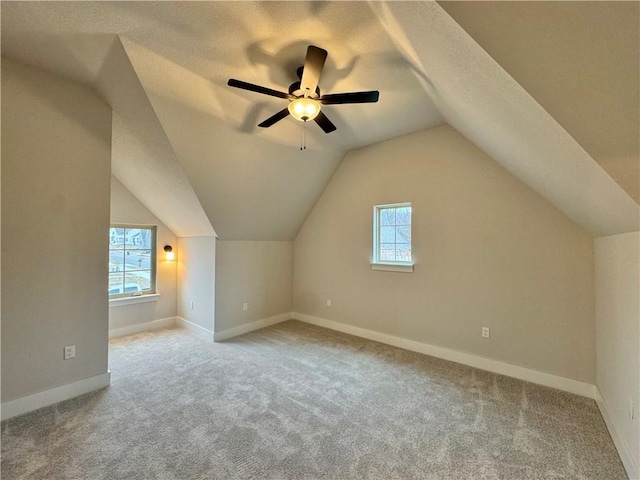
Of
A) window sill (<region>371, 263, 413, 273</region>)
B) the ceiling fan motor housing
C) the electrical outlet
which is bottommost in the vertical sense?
the electrical outlet

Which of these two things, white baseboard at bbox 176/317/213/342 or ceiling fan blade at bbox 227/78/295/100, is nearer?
ceiling fan blade at bbox 227/78/295/100

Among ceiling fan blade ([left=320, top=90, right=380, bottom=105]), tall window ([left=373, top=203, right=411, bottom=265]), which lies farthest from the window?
ceiling fan blade ([left=320, top=90, right=380, bottom=105])

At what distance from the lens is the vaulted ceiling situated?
110 centimetres

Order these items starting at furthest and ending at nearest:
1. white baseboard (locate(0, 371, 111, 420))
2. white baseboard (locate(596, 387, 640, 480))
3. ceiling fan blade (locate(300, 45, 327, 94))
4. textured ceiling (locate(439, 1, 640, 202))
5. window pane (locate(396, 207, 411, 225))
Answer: window pane (locate(396, 207, 411, 225)) < white baseboard (locate(0, 371, 111, 420)) < ceiling fan blade (locate(300, 45, 327, 94)) < white baseboard (locate(596, 387, 640, 480)) < textured ceiling (locate(439, 1, 640, 202))

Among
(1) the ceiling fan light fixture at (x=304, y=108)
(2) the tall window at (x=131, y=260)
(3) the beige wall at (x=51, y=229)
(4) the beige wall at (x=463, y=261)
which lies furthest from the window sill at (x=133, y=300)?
(1) the ceiling fan light fixture at (x=304, y=108)

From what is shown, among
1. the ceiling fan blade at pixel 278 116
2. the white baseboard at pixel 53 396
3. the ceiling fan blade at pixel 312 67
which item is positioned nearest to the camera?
the ceiling fan blade at pixel 312 67

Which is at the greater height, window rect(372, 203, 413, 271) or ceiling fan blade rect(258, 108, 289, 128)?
ceiling fan blade rect(258, 108, 289, 128)

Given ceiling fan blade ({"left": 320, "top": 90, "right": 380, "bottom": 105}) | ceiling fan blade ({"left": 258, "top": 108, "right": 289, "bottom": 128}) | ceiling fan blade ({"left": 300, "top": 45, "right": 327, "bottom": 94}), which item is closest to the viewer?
ceiling fan blade ({"left": 300, "top": 45, "right": 327, "bottom": 94})

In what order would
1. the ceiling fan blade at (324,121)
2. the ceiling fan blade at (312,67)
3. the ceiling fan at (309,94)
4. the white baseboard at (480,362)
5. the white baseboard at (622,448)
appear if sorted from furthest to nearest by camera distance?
1. the white baseboard at (480,362)
2. the ceiling fan blade at (324,121)
3. the ceiling fan at (309,94)
4. the ceiling fan blade at (312,67)
5. the white baseboard at (622,448)

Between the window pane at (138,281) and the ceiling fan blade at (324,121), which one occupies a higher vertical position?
the ceiling fan blade at (324,121)

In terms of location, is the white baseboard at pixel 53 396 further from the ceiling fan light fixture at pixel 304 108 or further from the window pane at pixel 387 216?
the window pane at pixel 387 216

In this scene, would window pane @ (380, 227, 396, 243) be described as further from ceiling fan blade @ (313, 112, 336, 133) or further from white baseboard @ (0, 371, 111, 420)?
white baseboard @ (0, 371, 111, 420)

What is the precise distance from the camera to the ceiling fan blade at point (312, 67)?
67.9 inches

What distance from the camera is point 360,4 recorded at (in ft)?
5.42
